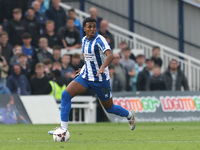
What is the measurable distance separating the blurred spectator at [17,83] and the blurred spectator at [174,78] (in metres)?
4.91

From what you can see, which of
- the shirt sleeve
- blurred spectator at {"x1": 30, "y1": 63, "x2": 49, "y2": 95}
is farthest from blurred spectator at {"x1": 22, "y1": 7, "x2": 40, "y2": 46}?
the shirt sleeve

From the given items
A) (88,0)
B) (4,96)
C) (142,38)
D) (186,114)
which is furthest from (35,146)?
(88,0)

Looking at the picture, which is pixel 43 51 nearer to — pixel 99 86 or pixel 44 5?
pixel 44 5

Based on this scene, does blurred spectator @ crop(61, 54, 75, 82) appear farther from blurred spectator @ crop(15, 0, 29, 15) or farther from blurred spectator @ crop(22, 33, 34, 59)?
blurred spectator @ crop(15, 0, 29, 15)

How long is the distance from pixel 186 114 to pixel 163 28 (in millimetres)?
6974

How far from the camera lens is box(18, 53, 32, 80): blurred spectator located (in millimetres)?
17562

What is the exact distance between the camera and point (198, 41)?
78.3 ft

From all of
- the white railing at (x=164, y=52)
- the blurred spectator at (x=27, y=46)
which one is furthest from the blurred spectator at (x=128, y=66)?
the blurred spectator at (x=27, y=46)

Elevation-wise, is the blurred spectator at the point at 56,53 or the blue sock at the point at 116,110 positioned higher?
the blurred spectator at the point at 56,53

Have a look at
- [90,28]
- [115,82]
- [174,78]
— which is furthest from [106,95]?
[174,78]

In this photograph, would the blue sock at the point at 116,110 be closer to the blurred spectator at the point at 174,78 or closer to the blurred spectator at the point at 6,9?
the blurred spectator at the point at 174,78

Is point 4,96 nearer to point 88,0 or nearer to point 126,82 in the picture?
point 126,82

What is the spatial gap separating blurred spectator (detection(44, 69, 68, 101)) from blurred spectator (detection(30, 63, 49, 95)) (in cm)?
20

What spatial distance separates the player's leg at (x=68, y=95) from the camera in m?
9.83
